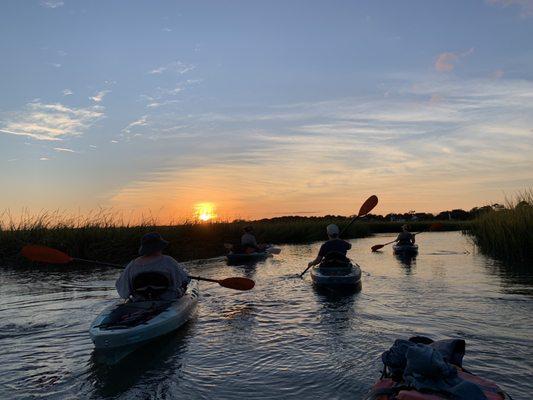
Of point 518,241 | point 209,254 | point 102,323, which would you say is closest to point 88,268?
point 209,254

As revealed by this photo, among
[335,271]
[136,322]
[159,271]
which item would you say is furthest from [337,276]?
[136,322]

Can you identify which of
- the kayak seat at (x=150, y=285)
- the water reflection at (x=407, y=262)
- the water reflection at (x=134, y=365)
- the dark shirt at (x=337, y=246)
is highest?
the dark shirt at (x=337, y=246)

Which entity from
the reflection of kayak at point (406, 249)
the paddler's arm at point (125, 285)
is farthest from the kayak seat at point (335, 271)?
the reflection of kayak at point (406, 249)

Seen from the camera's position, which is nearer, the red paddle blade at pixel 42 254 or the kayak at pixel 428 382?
the kayak at pixel 428 382

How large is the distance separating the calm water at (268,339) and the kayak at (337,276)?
0.34 m

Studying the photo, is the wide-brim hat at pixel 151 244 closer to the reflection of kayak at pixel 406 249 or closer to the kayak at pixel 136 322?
the kayak at pixel 136 322

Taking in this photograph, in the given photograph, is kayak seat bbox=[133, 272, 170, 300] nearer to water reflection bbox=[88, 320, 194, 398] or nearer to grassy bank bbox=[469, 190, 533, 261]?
water reflection bbox=[88, 320, 194, 398]

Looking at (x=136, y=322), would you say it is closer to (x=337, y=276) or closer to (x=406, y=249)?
(x=337, y=276)

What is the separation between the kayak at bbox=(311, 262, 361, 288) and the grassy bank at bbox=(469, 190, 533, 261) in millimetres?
7528

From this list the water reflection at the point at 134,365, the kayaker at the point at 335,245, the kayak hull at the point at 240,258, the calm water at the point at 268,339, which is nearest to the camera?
the calm water at the point at 268,339

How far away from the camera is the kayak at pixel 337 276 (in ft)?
37.0

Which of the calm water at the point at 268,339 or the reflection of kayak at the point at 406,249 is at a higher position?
the reflection of kayak at the point at 406,249

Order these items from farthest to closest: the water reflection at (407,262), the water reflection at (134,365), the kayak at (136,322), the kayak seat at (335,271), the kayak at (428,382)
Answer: the water reflection at (407,262), the kayak seat at (335,271), the kayak at (136,322), the water reflection at (134,365), the kayak at (428,382)

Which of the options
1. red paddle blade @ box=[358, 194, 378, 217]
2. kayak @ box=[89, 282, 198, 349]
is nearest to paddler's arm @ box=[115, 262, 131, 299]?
kayak @ box=[89, 282, 198, 349]
